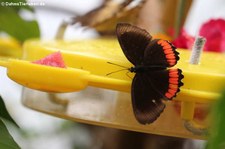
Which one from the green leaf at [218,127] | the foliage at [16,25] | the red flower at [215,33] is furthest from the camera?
the foliage at [16,25]

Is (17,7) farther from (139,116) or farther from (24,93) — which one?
(139,116)

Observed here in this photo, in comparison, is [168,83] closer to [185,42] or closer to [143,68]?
[143,68]

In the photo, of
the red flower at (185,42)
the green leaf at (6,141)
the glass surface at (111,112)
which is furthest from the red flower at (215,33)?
the green leaf at (6,141)

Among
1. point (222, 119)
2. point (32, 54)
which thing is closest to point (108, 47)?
point (32, 54)

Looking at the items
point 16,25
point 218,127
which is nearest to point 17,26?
point 16,25

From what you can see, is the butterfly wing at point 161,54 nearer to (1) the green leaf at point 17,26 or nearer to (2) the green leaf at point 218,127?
(2) the green leaf at point 218,127

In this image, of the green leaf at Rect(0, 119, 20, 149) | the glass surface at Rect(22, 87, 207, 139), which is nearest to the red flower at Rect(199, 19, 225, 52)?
the glass surface at Rect(22, 87, 207, 139)
